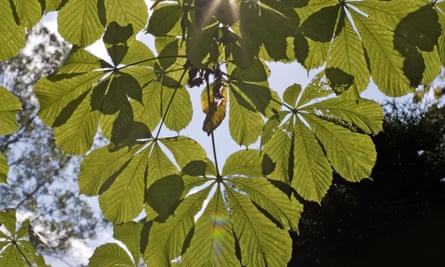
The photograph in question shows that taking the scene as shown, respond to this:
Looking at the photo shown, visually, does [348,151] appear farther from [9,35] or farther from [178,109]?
[9,35]

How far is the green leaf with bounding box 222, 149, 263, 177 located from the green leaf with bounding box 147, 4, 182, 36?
0.22 metres

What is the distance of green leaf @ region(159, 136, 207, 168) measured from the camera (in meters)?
0.79

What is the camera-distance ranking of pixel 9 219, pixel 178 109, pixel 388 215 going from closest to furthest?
pixel 178 109, pixel 9 219, pixel 388 215

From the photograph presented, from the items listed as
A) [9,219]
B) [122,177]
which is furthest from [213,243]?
[9,219]

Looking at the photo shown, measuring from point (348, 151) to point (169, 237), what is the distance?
322 mm

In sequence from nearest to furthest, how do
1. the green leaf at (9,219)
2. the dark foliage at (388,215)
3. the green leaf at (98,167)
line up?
the green leaf at (98,167), the green leaf at (9,219), the dark foliage at (388,215)

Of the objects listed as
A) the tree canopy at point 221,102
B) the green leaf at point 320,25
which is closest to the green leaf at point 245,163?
the tree canopy at point 221,102

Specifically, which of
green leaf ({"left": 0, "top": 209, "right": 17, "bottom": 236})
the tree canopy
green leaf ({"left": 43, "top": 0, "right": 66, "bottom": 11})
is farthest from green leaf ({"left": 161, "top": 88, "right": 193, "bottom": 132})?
green leaf ({"left": 0, "top": 209, "right": 17, "bottom": 236})

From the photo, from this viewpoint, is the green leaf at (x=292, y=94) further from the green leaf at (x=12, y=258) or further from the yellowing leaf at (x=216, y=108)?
the green leaf at (x=12, y=258)

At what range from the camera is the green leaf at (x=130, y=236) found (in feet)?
2.92

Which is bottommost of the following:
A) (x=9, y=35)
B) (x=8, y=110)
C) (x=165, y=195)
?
(x=165, y=195)

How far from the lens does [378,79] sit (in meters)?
0.72

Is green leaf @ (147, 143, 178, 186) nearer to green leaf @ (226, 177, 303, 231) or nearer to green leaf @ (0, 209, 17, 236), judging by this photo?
green leaf @ (226, 177, 303, 231)

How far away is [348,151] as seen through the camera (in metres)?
0.80
